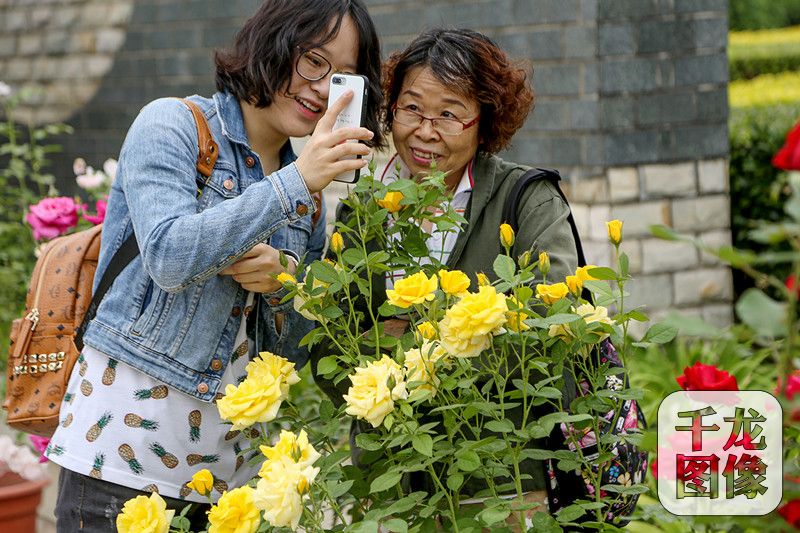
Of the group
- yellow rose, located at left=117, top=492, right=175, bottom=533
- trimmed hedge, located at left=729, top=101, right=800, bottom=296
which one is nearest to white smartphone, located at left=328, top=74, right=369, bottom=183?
yellow rose, located at left=117, top=492, right=175, bottom=533

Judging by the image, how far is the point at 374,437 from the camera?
5.79 feet

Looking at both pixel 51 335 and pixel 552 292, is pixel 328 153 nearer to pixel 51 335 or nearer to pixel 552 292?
pixel 552 292

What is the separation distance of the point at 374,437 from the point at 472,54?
36.5 inches

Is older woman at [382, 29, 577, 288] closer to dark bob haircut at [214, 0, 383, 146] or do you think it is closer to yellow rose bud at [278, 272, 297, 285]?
dark bob haircut at [214, 0, 383, 146]

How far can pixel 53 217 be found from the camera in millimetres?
3455

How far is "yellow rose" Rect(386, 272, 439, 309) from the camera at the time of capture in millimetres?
1646

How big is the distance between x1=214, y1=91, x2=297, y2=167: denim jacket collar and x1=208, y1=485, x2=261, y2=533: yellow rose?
0.80 meters

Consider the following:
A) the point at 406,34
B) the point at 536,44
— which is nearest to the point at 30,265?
the point at 406,34

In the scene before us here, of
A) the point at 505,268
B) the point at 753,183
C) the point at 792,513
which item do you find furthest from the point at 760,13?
the point at 792,513

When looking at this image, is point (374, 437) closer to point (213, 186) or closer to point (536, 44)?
point (213, 186)

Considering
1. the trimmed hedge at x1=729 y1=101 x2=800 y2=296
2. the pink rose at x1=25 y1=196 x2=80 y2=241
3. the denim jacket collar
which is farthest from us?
the trimmed hedge at x1=729 y1=101 x2=800 y2=296

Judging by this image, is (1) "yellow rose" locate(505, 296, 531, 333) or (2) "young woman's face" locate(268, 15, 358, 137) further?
(2) "young woman's face" locate(268, 15, 358, 137)

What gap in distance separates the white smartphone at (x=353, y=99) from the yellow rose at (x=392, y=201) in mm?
157

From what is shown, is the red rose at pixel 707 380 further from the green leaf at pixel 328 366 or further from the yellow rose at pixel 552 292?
the green leaf at pixel 328 366
